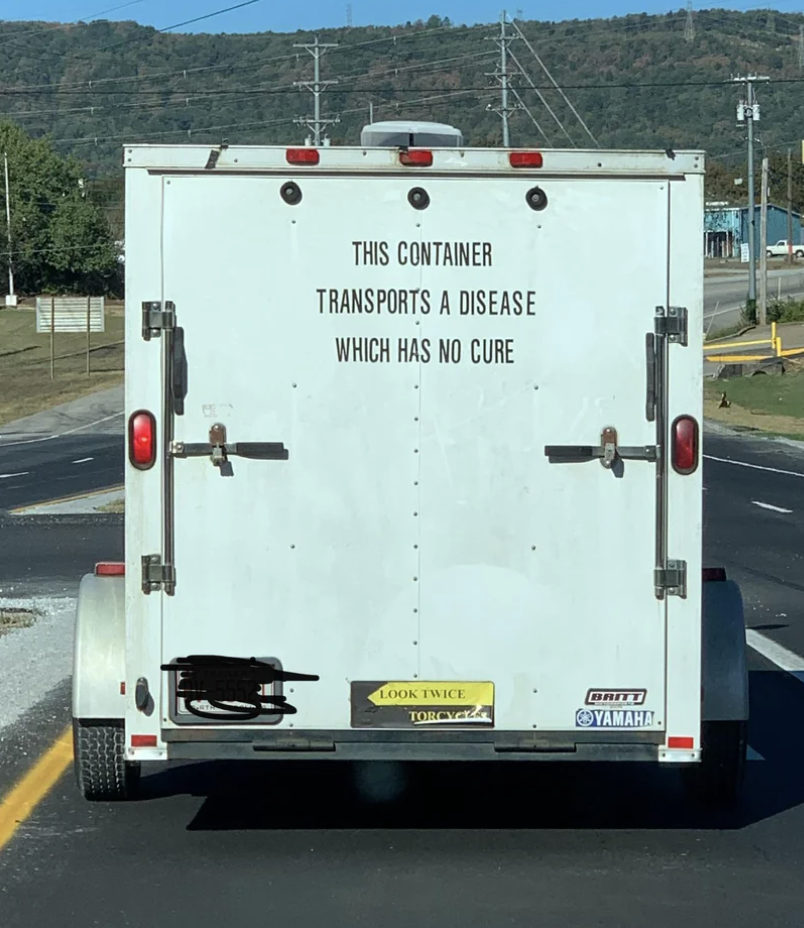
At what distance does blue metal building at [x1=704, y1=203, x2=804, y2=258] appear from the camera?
13112 centimetres

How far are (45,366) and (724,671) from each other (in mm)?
60768

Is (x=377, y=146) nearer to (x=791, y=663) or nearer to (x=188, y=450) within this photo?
(x=188, y=450)

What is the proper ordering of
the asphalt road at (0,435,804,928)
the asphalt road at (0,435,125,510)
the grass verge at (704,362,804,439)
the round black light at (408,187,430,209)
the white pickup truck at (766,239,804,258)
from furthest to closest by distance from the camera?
the white pickup truck at (766,239,804,258), the grass verge at (704,362,804,439), the asphalt road at (0,435,125,510), the round black light at (408,187,430,209), the asphalt road at (0,435,804,928)

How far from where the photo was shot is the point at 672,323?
5.81m

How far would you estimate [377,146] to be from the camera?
6199 mm

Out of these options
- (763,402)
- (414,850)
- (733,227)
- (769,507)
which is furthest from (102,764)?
(733,227)

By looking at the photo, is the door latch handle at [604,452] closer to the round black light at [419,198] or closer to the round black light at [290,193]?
the round black light at [419,198]

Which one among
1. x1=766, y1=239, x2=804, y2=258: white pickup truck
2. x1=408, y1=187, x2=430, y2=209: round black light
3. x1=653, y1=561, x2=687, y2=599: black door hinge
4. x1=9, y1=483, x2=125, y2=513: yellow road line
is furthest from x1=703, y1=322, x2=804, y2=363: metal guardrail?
x1=766, y1=239, x2=804, y2=258: white pickup truck

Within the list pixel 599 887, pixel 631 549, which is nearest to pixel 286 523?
pixel 631 549

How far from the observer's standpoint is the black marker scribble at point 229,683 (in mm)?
5875

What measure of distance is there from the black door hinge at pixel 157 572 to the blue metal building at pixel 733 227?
12358 cm

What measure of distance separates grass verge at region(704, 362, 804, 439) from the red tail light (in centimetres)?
3059

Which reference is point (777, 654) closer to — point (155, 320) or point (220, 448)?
point (220, 448)

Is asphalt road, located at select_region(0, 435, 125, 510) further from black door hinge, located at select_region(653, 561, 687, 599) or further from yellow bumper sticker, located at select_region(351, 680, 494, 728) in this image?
black door hinge, located at select_region(653, 561, 687, 599)
